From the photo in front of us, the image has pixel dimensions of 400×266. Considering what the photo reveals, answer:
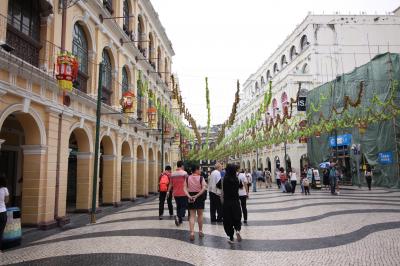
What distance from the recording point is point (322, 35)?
122 ft

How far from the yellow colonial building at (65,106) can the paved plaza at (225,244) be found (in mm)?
1978

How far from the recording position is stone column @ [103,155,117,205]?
51.1 ft

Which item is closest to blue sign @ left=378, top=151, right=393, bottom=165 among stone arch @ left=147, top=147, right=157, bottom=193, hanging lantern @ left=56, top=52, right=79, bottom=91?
stone arch @ left=147, top=147, right=157, bottom=193

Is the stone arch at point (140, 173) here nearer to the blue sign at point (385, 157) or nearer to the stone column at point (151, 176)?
the stone column at point (151, 176)

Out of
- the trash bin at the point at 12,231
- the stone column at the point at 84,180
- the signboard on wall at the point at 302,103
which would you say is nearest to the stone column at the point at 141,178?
the stone column at the point at 84,180

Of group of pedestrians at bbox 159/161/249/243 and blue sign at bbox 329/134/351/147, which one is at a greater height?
blue sign at bbox 329/134/351/147

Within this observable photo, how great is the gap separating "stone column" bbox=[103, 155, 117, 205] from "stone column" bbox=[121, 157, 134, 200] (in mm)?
2696

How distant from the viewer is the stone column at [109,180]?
51.1ft

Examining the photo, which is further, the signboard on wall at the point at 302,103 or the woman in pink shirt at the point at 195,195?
the signboard on wall at the point at 302,103

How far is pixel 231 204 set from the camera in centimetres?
682

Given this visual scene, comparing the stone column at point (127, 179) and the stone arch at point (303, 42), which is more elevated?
the stone arch at point (303, 42)

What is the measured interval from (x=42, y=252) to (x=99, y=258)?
1.64m

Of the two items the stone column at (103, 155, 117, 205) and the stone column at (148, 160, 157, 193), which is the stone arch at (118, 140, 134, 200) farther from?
the stone column at (148, 160, 157, 193)

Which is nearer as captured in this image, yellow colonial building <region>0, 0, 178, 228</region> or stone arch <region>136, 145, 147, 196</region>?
yellow colonial building <region>0, 0, 178, 228</region>
